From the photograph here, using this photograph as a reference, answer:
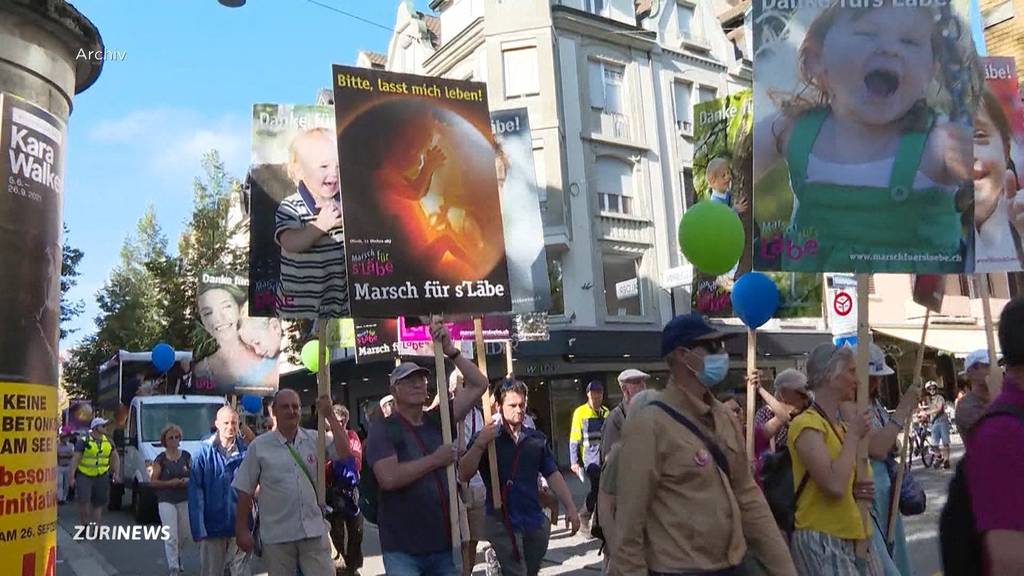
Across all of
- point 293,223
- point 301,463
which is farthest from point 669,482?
point 293,223

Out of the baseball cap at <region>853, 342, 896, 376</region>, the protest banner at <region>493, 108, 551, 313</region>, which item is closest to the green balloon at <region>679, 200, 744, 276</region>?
the baseball cap at <region>853, 342, 896, 376</region>

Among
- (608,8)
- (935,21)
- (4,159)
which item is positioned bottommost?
(4,159)

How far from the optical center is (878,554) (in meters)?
4.77

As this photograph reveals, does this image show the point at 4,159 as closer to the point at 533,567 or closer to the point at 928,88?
the point at 533,567

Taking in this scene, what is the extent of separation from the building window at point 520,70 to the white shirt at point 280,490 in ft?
66.4

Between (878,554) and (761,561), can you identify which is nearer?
(761,561)

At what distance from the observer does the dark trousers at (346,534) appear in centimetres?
871

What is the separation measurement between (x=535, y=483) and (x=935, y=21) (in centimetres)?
410

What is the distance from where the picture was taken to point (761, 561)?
3.64 m

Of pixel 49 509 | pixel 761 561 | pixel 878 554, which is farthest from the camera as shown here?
pixel 878 554

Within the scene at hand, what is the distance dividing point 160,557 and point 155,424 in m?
6.42

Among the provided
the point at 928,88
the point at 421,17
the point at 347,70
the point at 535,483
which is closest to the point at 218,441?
the point at 535,483

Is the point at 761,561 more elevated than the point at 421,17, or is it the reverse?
the point at 421,17

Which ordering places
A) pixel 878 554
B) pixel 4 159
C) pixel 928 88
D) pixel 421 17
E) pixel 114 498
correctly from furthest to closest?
pixel 421 17 → pixel 114 498 → pixel 928 88 → pixel 878 554 → pixel 4 159
